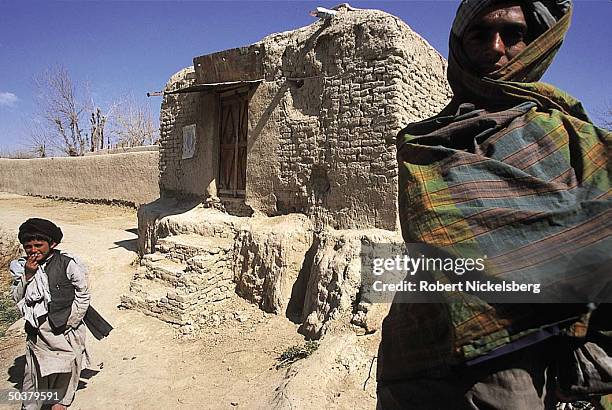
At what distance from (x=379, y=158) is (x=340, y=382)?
2636 mm

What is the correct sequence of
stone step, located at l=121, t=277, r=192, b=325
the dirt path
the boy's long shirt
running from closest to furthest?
the boy's long shirt < the dirt path < stone step, located at l=121, t=277, r=192, b=325

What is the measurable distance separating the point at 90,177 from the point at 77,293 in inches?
605

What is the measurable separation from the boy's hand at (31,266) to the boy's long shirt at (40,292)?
1.5 inches

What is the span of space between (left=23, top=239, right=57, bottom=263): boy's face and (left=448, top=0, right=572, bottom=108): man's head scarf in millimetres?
3706

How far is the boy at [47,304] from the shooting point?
3434mm

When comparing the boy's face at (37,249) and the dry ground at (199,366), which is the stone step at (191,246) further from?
the boy's face at (37,249)

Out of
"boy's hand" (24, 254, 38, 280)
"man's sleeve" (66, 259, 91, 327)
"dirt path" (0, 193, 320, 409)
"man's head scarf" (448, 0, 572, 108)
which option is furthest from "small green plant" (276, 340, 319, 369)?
"man's head scarf" (448, 0, 572, 108)

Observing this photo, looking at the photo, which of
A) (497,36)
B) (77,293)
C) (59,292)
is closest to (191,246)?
(77,293)

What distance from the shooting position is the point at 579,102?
3.27 feet

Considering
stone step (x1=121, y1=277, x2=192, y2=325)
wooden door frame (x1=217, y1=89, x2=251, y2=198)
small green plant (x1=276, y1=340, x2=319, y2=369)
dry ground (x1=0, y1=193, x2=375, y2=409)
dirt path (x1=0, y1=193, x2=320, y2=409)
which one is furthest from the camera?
wooden door frame (x1=217, y1=89, x2=251, y2=198)

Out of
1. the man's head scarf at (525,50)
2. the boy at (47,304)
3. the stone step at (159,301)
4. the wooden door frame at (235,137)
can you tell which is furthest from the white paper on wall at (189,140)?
the man's head scarf at (525,50)

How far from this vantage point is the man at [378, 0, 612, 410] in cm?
74

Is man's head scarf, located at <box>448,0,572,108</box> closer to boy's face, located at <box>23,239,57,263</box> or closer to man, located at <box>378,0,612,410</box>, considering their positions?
man, located at <box>378,0,612,410</box>

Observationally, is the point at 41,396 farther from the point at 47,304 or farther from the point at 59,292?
the point at 59,292
